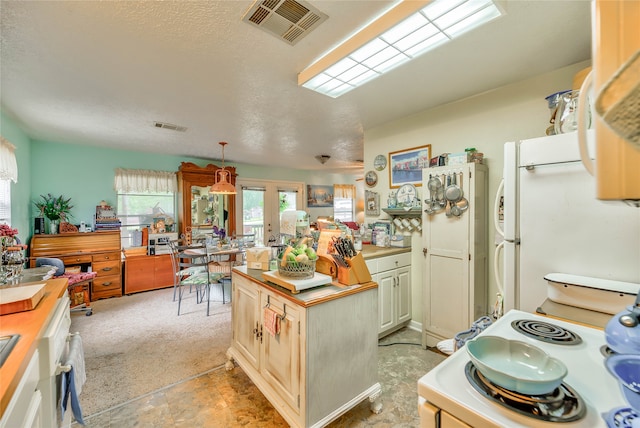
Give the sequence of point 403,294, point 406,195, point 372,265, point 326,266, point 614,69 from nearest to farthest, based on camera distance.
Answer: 1. point 614,69
2. point 326,266
3. point 372,265
4. point 403,294
5. point 406,195

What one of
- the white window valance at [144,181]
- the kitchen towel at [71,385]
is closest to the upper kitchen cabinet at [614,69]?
the kitchen towel at [71,385]

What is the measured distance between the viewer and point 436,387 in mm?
672

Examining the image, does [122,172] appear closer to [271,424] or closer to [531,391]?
[271,424]

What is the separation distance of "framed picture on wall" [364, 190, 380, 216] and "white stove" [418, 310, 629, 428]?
2.60 metres

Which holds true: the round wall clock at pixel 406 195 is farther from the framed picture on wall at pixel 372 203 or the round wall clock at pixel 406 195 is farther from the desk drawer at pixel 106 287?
the desk drawer at pixel 106 287

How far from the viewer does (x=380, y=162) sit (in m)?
3.37

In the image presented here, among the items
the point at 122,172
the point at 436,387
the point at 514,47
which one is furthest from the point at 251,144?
the point at 436,387

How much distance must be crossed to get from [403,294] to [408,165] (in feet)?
4.85

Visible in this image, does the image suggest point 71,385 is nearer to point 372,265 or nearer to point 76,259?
point 372,265

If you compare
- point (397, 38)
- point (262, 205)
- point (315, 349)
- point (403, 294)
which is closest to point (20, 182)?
point (262, 205)

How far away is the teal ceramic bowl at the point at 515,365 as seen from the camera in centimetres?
59

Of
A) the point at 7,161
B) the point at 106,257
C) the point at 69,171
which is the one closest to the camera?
the point at 7,161

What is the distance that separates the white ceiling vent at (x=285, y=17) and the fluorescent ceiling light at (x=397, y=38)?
0.91 feet

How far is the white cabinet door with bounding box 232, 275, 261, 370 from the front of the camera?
182 centimetres
